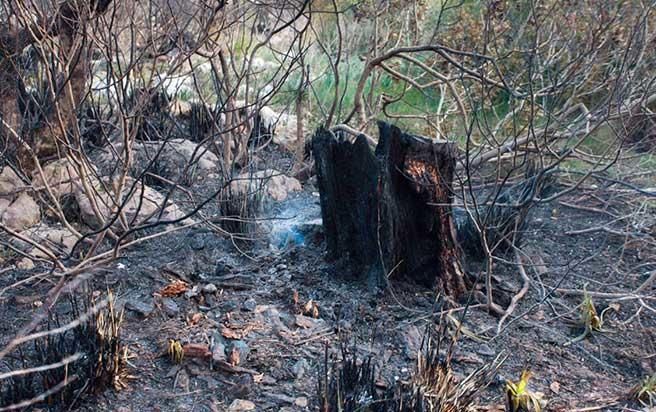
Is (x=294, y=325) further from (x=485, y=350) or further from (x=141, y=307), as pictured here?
(x=485, y=350)

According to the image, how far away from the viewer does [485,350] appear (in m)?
3.38

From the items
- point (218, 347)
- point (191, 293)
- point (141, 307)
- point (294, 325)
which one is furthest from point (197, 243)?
point (218, 347)

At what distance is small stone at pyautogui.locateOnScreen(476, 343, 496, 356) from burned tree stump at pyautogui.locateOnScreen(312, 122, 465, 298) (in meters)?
0.41

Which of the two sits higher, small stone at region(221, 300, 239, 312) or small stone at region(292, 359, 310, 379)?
small stone at region(221, 300, 239, 312)

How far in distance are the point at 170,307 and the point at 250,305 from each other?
0.40 meters

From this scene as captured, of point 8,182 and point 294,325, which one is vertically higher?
point 8,182

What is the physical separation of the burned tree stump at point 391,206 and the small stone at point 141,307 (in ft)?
3.49

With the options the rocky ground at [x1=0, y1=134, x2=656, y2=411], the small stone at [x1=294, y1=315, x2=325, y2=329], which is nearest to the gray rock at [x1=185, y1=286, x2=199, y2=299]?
the rocky ground at [x1=0, y1=134, x2=656, y2=411]

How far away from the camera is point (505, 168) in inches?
242

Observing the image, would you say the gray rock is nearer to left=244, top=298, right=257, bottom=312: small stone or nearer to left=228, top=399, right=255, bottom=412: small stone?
left=244, top=298, right=257, bottom=312: small stone

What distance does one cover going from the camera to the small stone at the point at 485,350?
336 cm

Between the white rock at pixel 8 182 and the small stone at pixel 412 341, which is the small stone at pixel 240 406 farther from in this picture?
the white rock at pixel 8 182

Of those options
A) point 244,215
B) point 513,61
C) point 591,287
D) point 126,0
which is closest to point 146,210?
point 244,215

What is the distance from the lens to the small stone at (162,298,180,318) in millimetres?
3465
